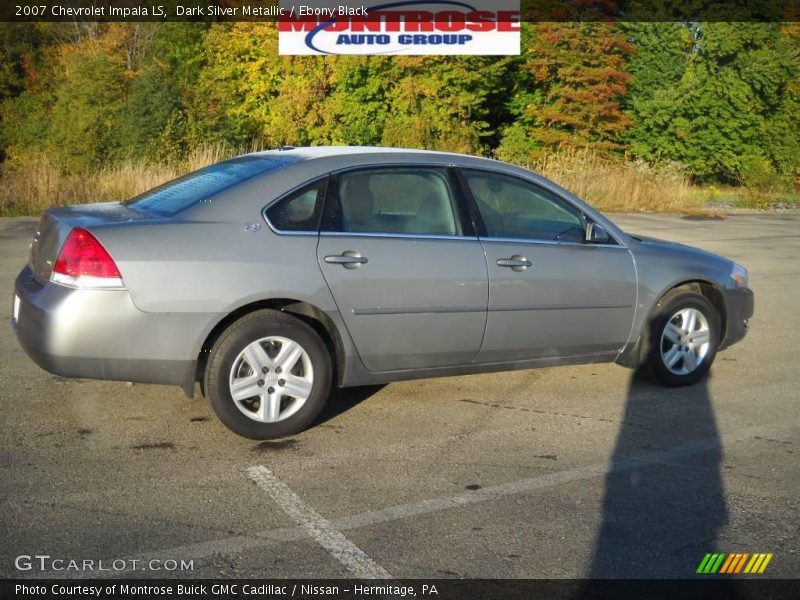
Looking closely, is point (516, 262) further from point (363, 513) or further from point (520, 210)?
point (363, 513)

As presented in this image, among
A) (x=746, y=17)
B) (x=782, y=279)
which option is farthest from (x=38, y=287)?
(x=746, y=17)

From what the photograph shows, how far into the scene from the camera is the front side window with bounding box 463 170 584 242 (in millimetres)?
6105

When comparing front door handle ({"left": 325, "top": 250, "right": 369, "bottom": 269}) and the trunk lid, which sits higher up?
the trunk lid

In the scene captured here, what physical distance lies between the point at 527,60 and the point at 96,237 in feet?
118

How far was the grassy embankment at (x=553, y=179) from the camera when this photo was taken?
17.6 metres

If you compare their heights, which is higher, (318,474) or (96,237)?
(96,237)

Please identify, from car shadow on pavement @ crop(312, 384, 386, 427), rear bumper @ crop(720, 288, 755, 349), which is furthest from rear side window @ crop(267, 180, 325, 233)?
rear bumper @ crop(720, 288, 755, 349)

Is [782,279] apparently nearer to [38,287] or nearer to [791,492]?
[791,492]

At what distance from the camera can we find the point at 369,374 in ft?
18.7

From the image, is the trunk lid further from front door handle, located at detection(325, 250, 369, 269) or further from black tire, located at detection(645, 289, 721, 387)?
black tire, located at detection(645, 289, 721, 387)

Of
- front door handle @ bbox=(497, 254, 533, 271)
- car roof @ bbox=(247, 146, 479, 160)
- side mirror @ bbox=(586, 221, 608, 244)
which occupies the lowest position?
front door handle @ bbox=(497, 254, 533, 271)

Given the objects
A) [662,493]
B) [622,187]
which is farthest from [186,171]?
[662,493]

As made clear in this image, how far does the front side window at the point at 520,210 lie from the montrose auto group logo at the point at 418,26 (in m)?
28.8

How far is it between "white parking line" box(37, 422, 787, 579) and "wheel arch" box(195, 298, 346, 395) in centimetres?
75
